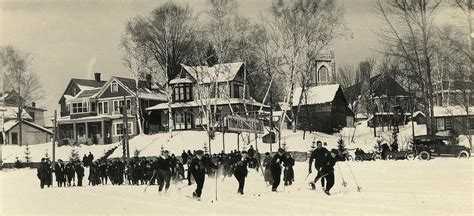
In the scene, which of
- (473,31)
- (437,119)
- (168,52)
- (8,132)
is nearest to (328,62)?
(437,119)

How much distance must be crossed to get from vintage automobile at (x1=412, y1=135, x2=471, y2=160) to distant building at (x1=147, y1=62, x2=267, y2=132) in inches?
851

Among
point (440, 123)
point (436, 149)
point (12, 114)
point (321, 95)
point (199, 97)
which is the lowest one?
point (436, 149)

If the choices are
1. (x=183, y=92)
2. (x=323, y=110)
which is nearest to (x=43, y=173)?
(x=183, y=92)

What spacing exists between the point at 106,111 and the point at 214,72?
1388cm

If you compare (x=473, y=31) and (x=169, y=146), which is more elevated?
(x=473, y=31)

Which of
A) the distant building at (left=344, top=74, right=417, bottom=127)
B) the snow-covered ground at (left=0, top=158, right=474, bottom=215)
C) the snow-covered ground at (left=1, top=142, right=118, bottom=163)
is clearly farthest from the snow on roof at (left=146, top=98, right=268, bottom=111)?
the snow-covered ground at (left=0, top=158, right=474, bottom=215)

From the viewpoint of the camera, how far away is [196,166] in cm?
1639

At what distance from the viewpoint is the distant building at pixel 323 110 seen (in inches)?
2280

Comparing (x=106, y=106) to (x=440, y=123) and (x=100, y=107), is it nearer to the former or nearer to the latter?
(x=100, y=107)

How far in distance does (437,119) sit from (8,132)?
44.0 meters

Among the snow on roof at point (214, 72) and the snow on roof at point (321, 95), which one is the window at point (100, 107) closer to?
the snow on roof at point (214, 72)

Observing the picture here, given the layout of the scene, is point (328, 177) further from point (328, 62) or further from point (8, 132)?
point (328, 62)

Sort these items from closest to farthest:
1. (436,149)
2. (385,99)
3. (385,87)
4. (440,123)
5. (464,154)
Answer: (464,154)
(436,149)
(440,123)
(385,99)
(385,87)

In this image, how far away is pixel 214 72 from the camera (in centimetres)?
5297
